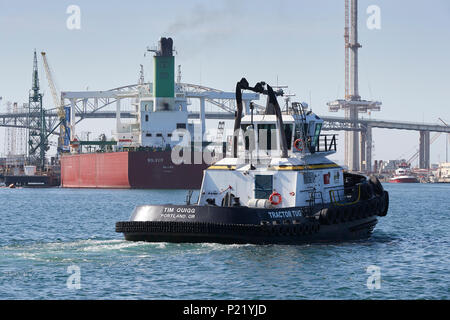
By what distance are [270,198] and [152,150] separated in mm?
65015

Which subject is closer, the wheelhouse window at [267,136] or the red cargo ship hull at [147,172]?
the wheelhouse window at [267,136]

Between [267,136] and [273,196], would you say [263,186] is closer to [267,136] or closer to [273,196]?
[273,196]

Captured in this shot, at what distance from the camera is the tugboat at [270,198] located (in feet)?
78.1

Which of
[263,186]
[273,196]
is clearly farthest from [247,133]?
[273,196]

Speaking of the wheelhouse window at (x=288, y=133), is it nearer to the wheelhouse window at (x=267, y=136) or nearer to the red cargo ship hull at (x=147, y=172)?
the wheelhouse window at (x=267, y=136)

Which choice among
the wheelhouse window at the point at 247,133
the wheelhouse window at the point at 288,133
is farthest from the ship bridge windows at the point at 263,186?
→ the wheelhouse window at the point at 288,133

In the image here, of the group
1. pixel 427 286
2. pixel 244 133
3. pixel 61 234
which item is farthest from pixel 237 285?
pixel 61 234

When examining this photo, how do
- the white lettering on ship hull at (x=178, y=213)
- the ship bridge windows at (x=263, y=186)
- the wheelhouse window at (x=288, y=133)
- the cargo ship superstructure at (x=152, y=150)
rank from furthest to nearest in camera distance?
the cargo ship superstructure at (x=152, y=150), the wheelhouse window at (x=288, y=133), the ship bridge windows at (x=263, y=186), the white lettering on ship hull at (x=178, y=213)

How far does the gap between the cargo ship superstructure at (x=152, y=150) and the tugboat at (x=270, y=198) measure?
53.6 metres

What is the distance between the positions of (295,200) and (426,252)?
499 cm

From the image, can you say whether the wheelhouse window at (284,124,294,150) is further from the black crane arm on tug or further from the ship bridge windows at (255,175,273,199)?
the ship bridge windows at (255,175,273,199)

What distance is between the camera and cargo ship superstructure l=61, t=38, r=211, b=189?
272ft

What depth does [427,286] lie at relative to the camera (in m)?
19.7

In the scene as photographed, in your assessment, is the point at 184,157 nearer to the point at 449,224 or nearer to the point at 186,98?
the point at 186,98
